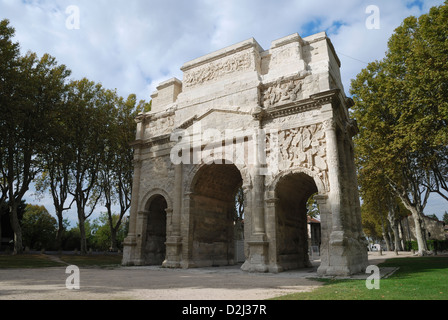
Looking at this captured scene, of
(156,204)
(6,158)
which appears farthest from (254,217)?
(6,158)

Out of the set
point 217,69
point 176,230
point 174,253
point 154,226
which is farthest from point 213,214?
point 217,69

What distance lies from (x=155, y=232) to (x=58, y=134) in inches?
405

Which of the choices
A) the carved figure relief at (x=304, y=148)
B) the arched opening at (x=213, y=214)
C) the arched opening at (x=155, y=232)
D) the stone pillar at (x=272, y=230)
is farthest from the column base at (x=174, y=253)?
the carved figure relief at (x=304, y=148)

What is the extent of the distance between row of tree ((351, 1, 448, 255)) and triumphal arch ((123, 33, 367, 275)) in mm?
4397

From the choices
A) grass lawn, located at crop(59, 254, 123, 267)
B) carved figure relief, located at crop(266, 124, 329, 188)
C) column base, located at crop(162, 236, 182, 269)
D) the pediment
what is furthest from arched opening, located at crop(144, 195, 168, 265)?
carved figure relief, located at crop(266, 124, 329, 188)

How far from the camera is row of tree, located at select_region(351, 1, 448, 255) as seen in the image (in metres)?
17.0

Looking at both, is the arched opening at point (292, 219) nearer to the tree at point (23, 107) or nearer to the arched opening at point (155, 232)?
the arched opening at point (155, 232)

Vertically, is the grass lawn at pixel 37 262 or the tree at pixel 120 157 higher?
the tree at pixel 120 157

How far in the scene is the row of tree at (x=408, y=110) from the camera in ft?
55.8

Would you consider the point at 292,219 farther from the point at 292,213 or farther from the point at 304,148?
the point at 304,148

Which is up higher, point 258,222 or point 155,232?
point 258,222

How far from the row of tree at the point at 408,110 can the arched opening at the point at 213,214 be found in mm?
9984

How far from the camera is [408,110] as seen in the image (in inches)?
763

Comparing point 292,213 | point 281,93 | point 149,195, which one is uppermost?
point 281,93
